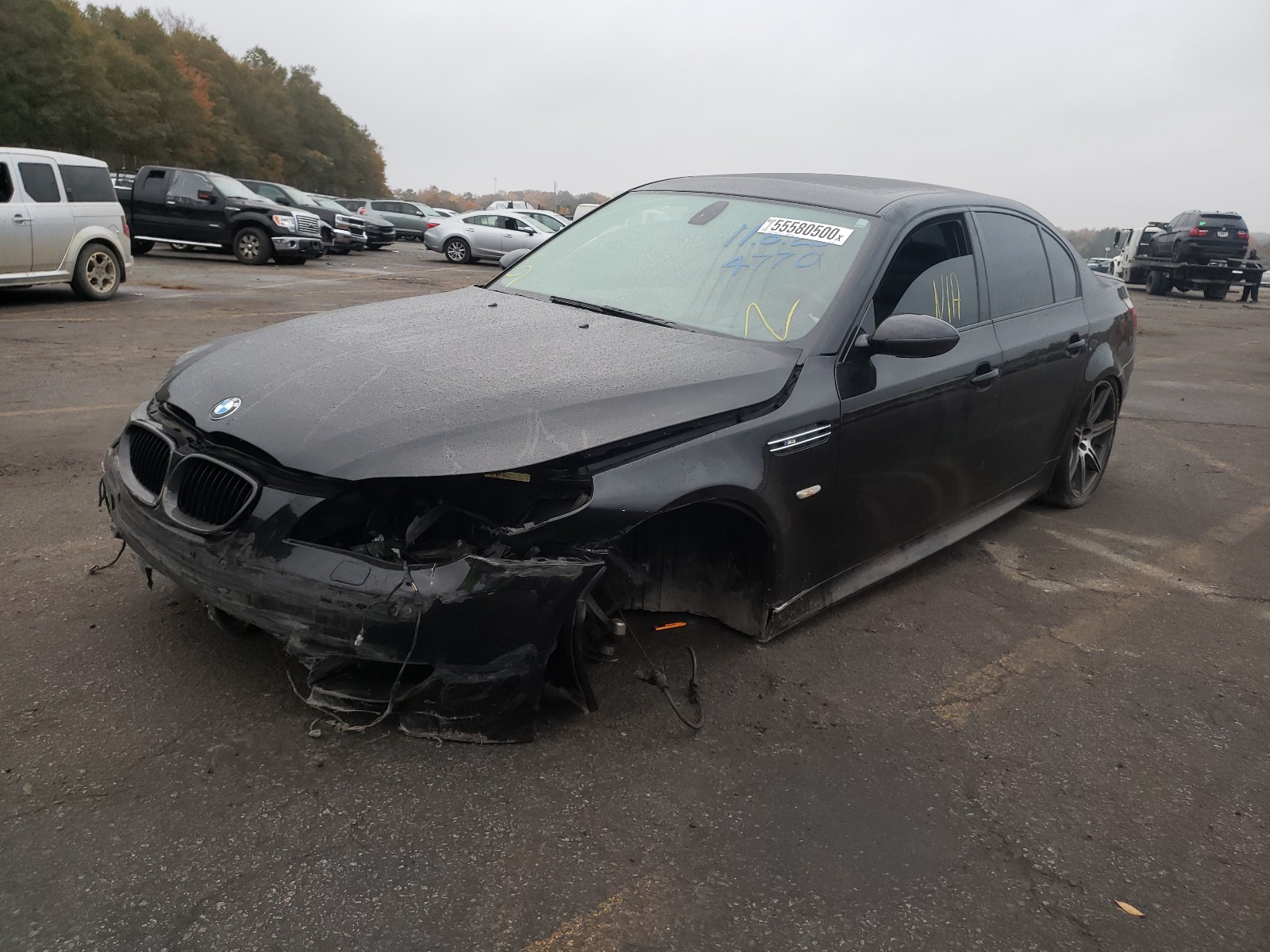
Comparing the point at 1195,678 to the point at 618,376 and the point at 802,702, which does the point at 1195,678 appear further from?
the point at 618,376

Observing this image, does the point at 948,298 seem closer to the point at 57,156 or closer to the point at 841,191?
the point at 841,191

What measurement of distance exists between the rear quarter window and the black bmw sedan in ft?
30.8

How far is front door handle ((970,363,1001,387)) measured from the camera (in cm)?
388

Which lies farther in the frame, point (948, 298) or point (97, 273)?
point (97, 273)

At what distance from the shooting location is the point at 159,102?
62281 millimetres

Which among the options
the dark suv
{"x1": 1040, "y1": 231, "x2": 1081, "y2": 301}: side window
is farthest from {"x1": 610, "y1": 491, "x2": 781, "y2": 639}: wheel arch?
the dark suv

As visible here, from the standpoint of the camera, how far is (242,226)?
1892cm

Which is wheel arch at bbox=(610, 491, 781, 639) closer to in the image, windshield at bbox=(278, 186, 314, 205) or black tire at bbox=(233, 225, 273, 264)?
black tire at bbox=(233, 225, 273, 264)

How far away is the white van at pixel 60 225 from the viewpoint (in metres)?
10.7

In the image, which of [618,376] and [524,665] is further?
[618,376]

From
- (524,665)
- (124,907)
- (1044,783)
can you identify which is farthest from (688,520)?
(124,907)

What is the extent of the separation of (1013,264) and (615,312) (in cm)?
197

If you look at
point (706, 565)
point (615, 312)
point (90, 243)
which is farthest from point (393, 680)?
point (90, 243)

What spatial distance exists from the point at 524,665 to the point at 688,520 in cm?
79
